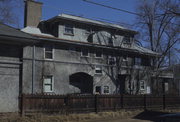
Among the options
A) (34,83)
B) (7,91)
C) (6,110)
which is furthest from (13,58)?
(34,83)

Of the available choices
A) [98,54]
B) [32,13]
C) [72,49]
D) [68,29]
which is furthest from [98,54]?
[32,13]

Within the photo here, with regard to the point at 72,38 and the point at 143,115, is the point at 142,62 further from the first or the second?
the point at 143,115

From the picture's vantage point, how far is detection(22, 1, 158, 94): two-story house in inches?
975

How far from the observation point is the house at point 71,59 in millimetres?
18248

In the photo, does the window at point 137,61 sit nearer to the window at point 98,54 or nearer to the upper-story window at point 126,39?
the upper-story window at point 126,39

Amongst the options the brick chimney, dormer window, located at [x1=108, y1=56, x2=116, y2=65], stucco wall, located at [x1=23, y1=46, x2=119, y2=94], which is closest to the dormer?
the brick chimney

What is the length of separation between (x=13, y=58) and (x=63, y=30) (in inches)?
420

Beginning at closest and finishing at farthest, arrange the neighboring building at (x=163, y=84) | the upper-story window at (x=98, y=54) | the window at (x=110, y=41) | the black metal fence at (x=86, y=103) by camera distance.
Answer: the black metal fence at (x=86, y=103) < the upper-story window at (x=98, y=54) < the window at (x=110, y=41) < the neighboring building at (x=163, y=84)

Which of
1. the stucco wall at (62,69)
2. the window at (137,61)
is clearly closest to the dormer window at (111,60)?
the stucco wall at (62,69)

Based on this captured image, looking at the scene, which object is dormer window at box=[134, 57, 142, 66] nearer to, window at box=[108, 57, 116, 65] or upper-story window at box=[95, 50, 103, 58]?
window at box=[108, 57, 116, 65]

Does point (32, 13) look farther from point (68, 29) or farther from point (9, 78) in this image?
point (9, 78)

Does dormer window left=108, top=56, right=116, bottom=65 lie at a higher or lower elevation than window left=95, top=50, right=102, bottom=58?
lower

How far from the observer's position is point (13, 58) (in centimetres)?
1823

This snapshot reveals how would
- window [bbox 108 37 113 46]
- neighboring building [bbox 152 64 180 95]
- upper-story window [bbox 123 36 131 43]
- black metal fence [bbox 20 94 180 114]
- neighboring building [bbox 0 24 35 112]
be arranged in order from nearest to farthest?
1. black metal fence [bbox 20 94 180 114]
2. neighboring building [bbox 0 24 35 112]
3. window [bbox 108 37 113 46]
4. upper-story window [bbox 123 36 131 43]
5. neighboring building [bbox 152 64 180 95]
